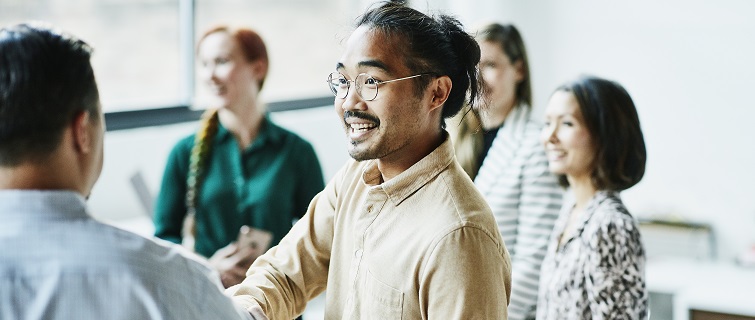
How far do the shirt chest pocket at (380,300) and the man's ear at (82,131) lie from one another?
1.70ft

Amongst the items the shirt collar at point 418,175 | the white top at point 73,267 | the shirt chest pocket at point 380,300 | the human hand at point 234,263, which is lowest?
the human hand at point 234,263

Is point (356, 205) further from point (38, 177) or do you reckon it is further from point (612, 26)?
point (612, 26)

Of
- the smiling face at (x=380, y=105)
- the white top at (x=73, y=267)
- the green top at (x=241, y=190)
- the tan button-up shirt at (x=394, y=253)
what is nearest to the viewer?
the white top at (x=73, y=267)

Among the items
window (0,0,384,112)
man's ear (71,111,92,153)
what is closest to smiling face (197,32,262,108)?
window (0,0,384,112)

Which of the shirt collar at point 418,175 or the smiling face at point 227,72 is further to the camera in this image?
the smiling face at point 227,72

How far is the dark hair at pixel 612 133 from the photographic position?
2.41 metres

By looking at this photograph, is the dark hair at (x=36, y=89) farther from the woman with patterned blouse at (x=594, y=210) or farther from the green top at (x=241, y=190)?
the green top at (x=241, y=190)

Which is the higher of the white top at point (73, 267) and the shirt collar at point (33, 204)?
the shirt collar at point (33, 204)

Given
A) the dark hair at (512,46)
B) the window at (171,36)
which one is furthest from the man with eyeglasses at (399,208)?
the window at (171,36)

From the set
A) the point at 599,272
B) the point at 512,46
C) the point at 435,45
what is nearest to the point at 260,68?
the point at 512,46

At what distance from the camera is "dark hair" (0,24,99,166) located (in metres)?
1.16

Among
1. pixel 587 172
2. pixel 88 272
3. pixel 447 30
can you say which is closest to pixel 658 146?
pixel 587 172

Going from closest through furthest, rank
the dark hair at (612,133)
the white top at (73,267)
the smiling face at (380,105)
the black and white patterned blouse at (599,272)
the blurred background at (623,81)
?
the white top at (73,267), the smiling face at (380,105), the black and white patterned blouse at (599,272), the dark hair at (612,133), the blurred background at (623,81)

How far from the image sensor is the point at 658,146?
438cm
